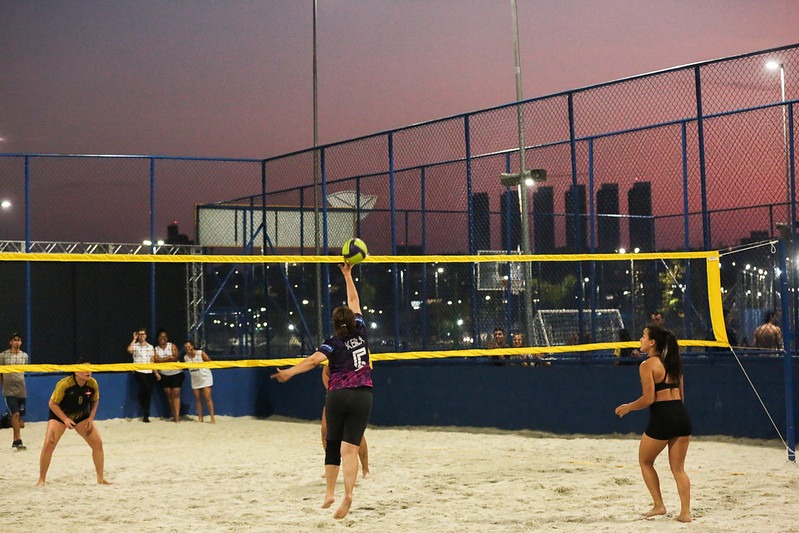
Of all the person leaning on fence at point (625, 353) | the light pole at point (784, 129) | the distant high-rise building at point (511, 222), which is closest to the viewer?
the light pole at point (784, 129)

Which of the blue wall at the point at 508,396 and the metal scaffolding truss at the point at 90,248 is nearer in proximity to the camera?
the blue wall at the point at 508,396

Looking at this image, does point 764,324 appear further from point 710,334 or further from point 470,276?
point 470,276

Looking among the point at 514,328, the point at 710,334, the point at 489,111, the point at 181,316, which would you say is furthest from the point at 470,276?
the point at 181,316

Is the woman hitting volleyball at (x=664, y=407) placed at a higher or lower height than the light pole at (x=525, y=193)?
lower

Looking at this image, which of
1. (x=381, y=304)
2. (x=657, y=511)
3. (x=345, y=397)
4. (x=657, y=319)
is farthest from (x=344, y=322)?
(x=381, y=304)

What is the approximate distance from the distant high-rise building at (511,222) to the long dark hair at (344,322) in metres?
7.43

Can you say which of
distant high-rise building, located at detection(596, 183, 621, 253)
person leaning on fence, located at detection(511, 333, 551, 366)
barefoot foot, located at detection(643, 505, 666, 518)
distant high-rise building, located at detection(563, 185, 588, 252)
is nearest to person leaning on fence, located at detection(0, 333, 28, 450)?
person leaning on fence, located at detection(511, 333, 551, 366)

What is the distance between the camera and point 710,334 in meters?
12.6

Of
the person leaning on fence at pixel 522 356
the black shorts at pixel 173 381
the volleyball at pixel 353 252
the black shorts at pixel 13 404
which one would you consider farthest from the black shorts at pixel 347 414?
the black shorts at pixel 173 381

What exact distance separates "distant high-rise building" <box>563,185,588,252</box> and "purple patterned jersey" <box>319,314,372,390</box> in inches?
251

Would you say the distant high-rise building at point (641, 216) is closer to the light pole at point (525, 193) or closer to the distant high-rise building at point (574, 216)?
the distant high-rise building at point (574, 216)

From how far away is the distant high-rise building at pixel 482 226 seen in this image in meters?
14.7

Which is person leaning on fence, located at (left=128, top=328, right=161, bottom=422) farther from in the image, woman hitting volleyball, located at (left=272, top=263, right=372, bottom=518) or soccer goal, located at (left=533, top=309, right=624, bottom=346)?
woman hitting volleyball, located at (left=272, top=263, right=372, bottom=518)

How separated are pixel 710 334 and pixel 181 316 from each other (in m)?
10.4
